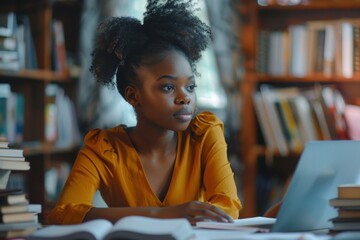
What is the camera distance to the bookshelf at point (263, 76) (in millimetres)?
3936

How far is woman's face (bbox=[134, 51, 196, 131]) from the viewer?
69.9 inches

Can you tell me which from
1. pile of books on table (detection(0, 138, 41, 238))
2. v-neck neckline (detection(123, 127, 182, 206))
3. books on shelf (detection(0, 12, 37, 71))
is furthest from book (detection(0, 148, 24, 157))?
books on shelf (detection(0, 12, 37, 71))

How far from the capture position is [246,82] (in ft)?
13.1

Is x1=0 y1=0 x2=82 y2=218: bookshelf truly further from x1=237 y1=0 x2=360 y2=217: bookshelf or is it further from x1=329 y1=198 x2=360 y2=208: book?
x1=329 y1=198 x2=360 y2=208: book

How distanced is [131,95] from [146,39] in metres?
0.15

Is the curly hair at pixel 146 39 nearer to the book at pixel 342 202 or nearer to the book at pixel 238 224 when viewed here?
the book at pixel 238 224

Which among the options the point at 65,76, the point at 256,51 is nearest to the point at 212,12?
the point at 256,51

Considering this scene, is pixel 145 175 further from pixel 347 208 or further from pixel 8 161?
pixel 347 208

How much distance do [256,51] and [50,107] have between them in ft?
3.80

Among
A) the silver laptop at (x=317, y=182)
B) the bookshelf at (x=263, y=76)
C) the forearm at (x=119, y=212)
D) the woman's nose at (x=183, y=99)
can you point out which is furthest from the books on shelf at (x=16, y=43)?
the silver laptop at (x=317, y=182)

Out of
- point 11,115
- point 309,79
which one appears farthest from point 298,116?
point 11,115

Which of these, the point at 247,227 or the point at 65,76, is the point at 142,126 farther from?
the point at 65,76

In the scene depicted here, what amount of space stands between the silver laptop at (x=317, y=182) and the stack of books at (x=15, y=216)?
18.7 inches

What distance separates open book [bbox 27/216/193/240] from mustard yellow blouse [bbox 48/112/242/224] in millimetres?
509
